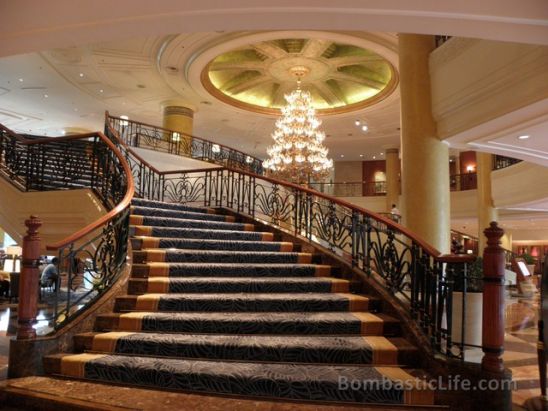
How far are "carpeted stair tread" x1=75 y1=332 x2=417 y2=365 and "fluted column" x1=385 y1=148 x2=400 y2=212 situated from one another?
15736 millimetres

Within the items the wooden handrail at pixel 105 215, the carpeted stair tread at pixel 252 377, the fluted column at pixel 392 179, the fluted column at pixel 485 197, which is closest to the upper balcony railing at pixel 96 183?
the wooden handrail at pixel 105 215

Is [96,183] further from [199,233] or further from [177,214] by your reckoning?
[199,233]

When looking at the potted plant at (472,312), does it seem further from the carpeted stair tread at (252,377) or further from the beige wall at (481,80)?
the beige wall at (481,80)

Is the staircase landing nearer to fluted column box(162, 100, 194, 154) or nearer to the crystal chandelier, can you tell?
the crystal chandelier

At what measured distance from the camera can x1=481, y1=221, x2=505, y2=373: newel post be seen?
2.94 meters

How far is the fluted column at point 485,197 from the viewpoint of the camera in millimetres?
13492

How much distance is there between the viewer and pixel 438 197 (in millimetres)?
6254

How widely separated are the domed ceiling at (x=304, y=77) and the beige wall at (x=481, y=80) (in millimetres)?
4476

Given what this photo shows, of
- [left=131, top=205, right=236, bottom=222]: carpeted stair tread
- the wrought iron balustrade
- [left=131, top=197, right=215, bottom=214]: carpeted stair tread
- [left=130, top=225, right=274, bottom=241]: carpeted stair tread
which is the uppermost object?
the wrought iron balustrade

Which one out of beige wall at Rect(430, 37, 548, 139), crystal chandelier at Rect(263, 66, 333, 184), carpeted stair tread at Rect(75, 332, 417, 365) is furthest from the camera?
crystal chandelier at Rect(263, 66, 333, 184)

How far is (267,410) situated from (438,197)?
14.9 feet

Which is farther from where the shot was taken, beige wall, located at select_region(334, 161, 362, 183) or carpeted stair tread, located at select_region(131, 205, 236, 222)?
beige wall, located at select_region(334, 161, 362, 183)

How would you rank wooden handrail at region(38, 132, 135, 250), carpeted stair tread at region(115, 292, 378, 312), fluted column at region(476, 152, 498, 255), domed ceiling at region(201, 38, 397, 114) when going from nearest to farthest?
wooden handrail at region(38, 132, 135, 250) < carpeted stair tread at region(115, 292, 378, 312) < domed ceiling at region(201, 38, 397, 114) < fluted column at region(476, 152, 498, 255)

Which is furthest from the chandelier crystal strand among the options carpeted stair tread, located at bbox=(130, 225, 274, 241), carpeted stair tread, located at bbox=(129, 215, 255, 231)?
carpeted stair tread, located at bbox=(130, 225, 274, 241)
